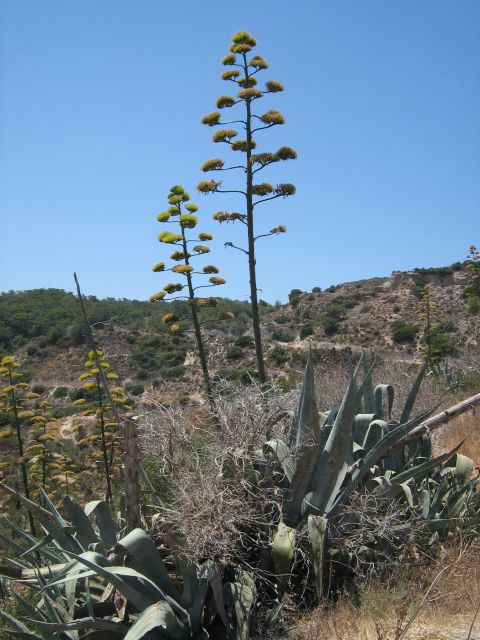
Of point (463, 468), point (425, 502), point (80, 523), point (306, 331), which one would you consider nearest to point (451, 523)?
point (425, 502)

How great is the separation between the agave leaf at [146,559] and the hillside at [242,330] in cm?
2558

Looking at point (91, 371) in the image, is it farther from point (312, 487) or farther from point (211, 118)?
point (312, 487)

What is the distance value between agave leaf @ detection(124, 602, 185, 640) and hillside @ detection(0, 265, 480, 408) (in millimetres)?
25790

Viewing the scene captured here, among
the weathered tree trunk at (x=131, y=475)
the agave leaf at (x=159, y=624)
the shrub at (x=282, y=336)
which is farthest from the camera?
the shrub at (x=282, y=336)

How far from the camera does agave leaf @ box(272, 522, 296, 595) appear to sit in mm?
4609

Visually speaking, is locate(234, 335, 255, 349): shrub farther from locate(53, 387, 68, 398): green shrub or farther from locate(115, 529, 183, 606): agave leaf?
locate(115, 529, 183, 606): agave leaf

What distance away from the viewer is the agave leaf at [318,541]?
15.1ft

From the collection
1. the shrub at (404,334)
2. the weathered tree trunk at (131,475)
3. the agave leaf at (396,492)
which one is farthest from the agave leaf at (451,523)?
the shrub at (404,334)

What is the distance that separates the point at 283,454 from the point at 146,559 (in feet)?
4.37

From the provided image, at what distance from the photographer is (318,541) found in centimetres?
466

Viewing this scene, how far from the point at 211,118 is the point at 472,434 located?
6350 mm

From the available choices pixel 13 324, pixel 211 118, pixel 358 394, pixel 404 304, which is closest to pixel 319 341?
pixel 404 304

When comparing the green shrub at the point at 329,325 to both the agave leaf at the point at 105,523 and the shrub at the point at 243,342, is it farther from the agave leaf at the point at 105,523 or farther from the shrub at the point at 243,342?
the agave leaf at the point at 105,523

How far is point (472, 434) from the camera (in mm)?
10008
